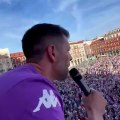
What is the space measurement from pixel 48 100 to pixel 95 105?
287 millimetres

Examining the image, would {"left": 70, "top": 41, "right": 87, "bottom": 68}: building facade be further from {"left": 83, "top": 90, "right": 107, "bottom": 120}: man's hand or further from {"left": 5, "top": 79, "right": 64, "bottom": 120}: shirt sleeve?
{"left": 5, "top": 79, "right": 64, "bottom": 120}: shirt sleeve

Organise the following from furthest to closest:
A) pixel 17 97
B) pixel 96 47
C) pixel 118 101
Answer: pixel 96 47
pixel 118 101
pixel 17 97

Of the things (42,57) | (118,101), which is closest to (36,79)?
(42,57)

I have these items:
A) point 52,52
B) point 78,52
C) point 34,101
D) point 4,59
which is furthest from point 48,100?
point 78,52

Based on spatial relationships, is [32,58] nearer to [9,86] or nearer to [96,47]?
[9,86]

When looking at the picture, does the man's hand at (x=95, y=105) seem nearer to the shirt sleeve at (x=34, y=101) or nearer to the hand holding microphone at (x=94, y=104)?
the hand holding microphone at (x=94, y=104)

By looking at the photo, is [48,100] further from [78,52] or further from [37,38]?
[78,52]

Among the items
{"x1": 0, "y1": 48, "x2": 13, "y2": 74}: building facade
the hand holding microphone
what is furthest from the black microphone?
{"x1": 0, "y1": 48, "x2": 13, "y2": 74}: building facade

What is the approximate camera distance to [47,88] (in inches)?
53.0

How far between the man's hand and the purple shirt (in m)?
0.16

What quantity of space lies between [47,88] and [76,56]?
4682 inches

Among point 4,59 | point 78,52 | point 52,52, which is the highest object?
point 52,52

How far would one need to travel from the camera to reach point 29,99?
1.28 m

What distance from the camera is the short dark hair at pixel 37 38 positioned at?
1.53 metres
